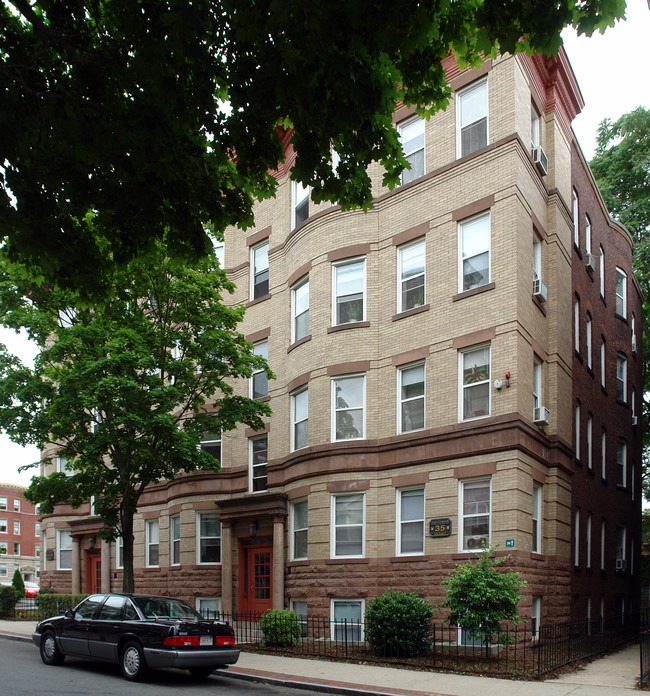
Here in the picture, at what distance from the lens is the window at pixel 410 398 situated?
64.2 ft

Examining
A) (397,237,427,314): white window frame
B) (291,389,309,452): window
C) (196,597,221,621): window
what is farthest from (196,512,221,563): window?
(397,237,427,314): white window frame

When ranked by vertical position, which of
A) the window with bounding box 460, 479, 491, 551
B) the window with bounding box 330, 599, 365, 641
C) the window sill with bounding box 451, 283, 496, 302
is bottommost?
the window with bounding box 330, 599, 365, 641

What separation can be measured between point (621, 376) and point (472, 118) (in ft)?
50.6

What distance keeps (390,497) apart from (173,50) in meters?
14.0

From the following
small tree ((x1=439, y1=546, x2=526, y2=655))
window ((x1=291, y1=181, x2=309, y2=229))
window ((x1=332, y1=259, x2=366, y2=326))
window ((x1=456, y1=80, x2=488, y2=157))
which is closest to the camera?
small tree ((x1=439, y1=546, x2=526, y2=655))

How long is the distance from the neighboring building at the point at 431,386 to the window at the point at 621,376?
18.3 feet

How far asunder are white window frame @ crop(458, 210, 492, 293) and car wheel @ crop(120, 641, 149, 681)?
10782 millimetres

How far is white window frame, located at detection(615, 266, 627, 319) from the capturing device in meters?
31.1

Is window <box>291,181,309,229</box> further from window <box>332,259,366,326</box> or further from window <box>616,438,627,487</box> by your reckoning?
window <box>616,438,627,487</box>

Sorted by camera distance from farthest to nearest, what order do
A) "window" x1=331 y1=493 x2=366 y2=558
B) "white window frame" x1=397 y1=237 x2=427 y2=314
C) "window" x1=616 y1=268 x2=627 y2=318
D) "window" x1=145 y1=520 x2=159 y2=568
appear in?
"window" x1=616 y1=268 x2=627 y2=318 < "window" x1=145 y1=520 x2=159 y2=568 < "white window frame" x1=397 y1=237 x2=427 y2=314 < "window" x1=331 y1=493 x2=366 y2=558

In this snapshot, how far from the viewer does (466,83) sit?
19.9 metres

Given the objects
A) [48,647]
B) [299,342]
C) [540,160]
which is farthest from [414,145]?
[48,647]

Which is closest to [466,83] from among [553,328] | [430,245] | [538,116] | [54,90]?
[538,116]

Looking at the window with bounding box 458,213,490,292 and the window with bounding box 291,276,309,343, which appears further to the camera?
the window with bounding box 291,276,309,343
